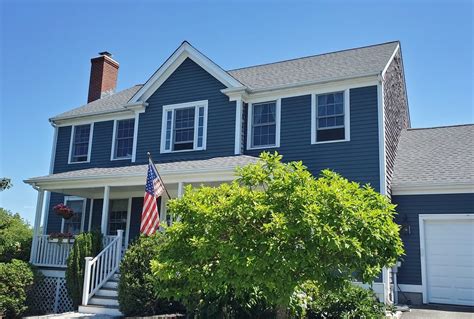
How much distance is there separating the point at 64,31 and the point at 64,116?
5.47 meters

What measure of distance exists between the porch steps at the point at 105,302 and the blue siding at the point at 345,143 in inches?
252

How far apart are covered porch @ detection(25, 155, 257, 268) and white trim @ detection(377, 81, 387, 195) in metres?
3.67

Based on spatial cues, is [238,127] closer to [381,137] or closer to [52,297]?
[381,137]

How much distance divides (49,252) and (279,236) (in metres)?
10.2

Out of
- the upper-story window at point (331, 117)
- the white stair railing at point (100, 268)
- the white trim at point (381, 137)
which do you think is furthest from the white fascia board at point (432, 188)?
the white stair railing at point (100, 268)

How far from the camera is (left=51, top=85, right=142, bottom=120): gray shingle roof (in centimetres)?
1753

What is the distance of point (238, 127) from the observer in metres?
14.6

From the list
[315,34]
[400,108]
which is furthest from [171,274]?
[400,108]

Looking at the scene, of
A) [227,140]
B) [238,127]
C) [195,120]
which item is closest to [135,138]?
[195,120]

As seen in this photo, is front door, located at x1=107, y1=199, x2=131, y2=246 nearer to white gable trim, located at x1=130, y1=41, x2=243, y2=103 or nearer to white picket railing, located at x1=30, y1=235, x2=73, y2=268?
white picket railing, located at x1=30, y1=235, x2=73, y2=268

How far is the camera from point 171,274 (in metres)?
7.50

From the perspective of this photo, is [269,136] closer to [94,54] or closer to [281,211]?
[281,211]

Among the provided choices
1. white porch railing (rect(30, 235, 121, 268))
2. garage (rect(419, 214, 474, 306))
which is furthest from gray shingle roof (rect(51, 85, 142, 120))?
garage (rect(419, 214, 474, 306))

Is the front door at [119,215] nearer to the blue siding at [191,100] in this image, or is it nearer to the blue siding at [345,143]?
the blue siding at [191,100]
